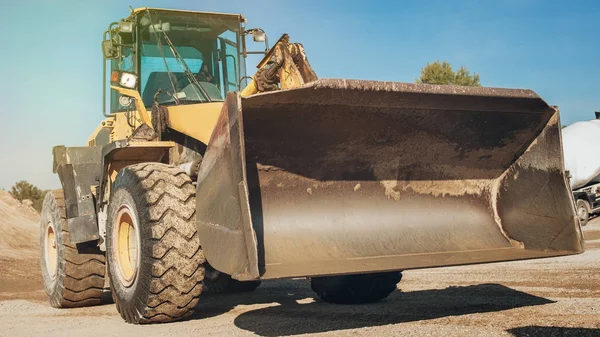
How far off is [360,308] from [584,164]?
14.7 meters

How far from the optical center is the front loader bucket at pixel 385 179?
15.4ft

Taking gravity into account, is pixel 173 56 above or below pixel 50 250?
above

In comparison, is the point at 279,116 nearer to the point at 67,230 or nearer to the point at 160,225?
the point at 160,225

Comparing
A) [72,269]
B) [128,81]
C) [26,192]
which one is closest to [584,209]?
[72,269]

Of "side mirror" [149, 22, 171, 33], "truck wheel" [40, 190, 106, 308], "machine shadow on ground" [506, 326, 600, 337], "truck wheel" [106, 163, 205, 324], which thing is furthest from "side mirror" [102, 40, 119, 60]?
"machine shadow on ground" [506, 326, 600, 337]

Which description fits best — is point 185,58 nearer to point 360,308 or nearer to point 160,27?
point 160,27

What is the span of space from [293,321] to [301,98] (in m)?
1.70

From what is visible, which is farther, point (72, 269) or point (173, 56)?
point (72, 269)

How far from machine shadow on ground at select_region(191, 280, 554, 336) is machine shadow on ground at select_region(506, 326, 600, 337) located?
907 millimetres

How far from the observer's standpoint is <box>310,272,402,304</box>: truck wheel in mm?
6418

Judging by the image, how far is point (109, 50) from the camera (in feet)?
22.7

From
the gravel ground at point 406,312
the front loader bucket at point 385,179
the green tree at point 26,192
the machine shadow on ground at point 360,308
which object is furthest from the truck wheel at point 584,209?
the green tree at point 26,192

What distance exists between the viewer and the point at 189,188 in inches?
202

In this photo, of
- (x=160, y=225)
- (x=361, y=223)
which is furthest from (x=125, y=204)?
(x=361, y=223)
